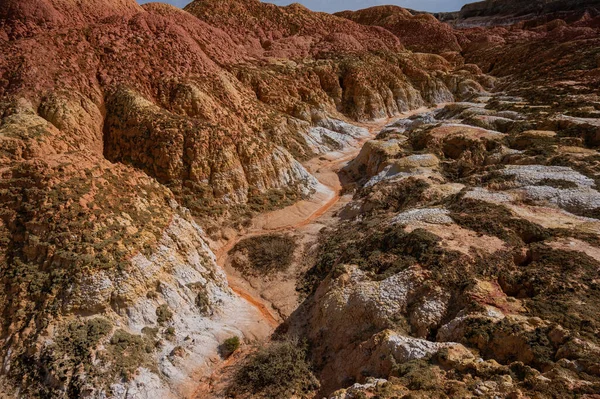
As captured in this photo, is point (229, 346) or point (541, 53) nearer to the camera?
point (229, 346)

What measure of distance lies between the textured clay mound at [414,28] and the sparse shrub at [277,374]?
7558 centimetres

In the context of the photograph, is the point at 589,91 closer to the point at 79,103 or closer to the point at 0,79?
the point at 79,103

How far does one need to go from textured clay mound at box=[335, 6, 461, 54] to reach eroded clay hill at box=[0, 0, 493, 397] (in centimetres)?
2341

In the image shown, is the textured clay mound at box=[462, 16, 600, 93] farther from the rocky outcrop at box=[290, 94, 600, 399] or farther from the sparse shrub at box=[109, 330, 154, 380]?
the sparse shrub at box=[109, 330, 154, 380]

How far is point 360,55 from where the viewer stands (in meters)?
55.1

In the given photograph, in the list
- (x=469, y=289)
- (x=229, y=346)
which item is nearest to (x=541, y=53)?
(x=469, y=289)

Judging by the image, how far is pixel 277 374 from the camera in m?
12.8

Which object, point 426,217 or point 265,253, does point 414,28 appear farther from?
point 265,253

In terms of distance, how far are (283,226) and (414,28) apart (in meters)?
72.3

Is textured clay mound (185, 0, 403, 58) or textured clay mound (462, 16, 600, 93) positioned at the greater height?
textured clay mound (185, 0, 403, 58)

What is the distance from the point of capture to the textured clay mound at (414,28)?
242 feet

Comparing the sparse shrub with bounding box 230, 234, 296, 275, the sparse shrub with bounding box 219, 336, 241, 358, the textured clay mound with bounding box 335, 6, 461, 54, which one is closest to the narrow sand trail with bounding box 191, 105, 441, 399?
the sparse shrub with bounding box 219, 336, 241, 358

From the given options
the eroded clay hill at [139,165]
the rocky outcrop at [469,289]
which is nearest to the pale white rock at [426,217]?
the rocky outcrop at [469,289]

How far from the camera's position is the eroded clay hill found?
12750mm
